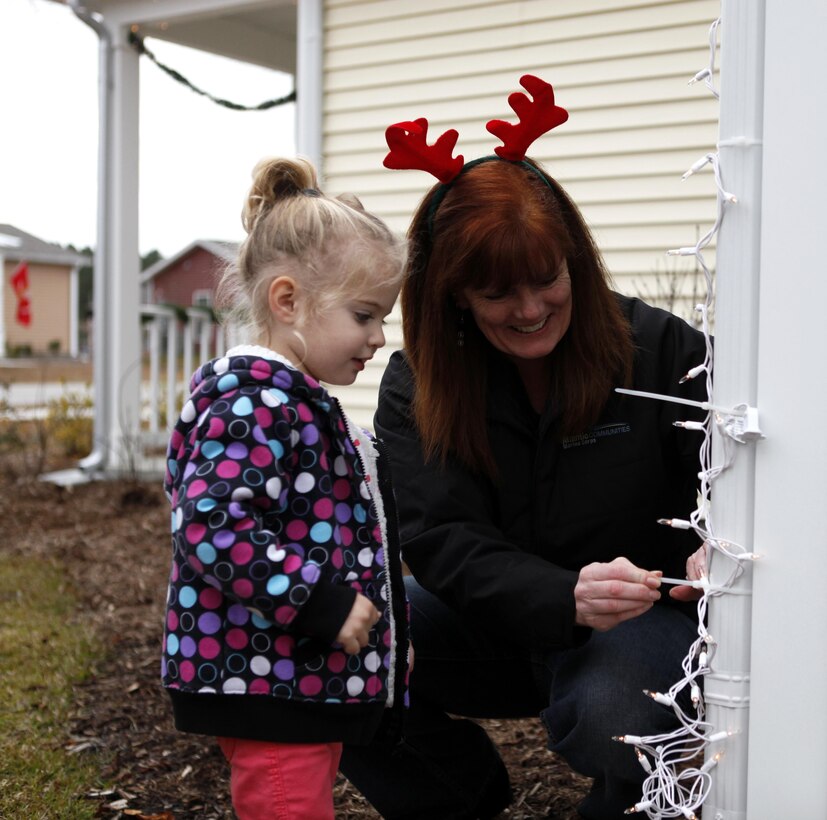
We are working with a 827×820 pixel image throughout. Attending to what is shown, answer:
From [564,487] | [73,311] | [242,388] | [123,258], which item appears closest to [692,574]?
[564,487]

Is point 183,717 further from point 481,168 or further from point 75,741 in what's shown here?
point 75,741

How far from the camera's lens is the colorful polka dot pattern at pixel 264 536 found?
159cm

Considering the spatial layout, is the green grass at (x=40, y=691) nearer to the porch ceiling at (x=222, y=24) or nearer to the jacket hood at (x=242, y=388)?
the jacket hood at (x=242, y=388)

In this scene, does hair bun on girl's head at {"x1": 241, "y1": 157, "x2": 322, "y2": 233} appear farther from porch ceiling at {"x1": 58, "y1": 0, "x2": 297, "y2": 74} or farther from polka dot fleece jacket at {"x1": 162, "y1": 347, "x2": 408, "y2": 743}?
porch ceiling at {"x1": 58, "y1": 0, "x2": 297, "y2": 74}

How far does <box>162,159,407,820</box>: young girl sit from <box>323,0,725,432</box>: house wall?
3029 mm

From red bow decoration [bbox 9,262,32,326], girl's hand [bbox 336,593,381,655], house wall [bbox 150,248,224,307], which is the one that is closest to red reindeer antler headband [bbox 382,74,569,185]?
girl's hand [bbox 336,593,381,655]

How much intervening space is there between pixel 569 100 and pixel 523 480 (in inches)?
135

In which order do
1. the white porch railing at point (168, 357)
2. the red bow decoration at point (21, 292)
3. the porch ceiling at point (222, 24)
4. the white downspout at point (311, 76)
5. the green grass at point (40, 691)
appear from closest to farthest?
the green grass at point (40, 691) → the white downspout at point (311, 76) → the porch ceiling at point (222, 24) → the white porch railing at point (168, 357) → the red bow decoration at point (21, 292)

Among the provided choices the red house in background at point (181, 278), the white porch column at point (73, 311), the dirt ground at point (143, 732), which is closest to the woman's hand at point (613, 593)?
the dirt ground at point (143, 732)

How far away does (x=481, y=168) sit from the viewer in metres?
2.04

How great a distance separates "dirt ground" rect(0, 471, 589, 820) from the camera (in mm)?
2496

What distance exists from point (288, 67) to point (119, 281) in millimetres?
2153

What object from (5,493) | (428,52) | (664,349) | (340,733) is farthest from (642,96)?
(5,493)

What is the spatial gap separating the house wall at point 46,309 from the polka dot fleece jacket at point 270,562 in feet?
123
